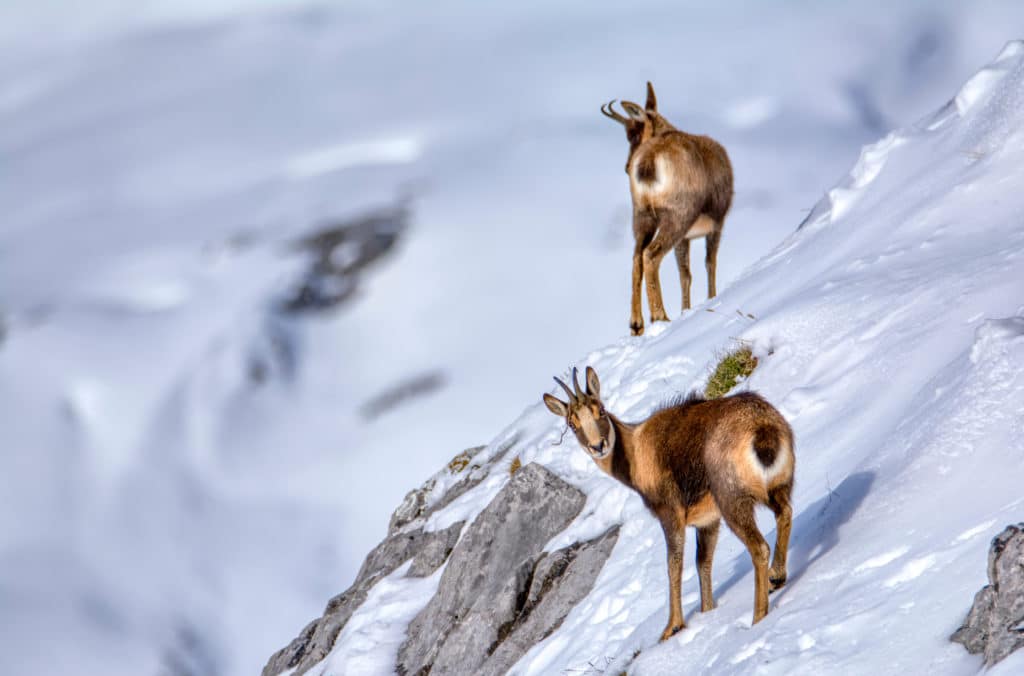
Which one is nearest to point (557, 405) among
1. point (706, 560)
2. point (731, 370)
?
point (706, 560)

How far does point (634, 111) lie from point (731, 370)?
6755mm

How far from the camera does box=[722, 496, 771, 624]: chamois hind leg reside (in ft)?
23.3

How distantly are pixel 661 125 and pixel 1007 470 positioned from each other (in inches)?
456

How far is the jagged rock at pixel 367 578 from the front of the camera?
49.3 feet

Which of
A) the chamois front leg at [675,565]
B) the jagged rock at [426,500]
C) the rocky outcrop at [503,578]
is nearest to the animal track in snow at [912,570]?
the chamois front leg at [675,565]

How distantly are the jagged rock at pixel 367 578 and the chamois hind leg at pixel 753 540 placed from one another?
777cm

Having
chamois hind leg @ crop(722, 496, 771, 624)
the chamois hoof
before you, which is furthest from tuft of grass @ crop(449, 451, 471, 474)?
chamois hind leg @ crop(722, 496, 771, 624)

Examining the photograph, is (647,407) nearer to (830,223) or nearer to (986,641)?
(830,223)

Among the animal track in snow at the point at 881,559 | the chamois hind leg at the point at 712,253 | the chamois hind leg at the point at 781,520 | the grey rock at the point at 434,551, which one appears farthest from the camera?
the chamois hind leg at the point at 712,253

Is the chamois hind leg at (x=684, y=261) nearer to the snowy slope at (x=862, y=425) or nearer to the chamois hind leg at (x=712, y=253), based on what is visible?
the chamois hind leg at (x=712, y=253)

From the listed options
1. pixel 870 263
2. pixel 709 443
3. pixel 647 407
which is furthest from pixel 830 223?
pixel 709 443

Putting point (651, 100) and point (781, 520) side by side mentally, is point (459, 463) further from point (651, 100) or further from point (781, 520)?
point (781, 520)

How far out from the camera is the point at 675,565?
8039 millimetres

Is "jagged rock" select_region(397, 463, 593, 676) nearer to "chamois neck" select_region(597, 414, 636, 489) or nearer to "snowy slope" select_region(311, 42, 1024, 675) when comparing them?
"snowy slope" select_region(311, 42, 1024, 675)
